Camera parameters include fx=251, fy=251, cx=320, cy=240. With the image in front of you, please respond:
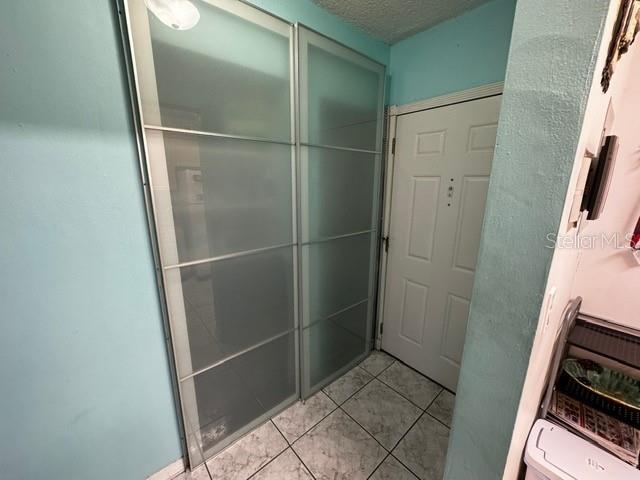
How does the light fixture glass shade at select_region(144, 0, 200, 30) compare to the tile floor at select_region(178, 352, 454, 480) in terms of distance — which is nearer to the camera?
the light fixture glass shade at select_region(144, 0, 200, 30)

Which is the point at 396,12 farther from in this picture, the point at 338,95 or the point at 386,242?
the point at 386,242

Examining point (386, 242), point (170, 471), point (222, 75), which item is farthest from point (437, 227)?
point (170, 471)

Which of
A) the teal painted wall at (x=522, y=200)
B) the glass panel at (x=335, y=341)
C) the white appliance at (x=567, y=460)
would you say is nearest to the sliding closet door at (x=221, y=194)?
the glass panel at (x=335, y=341)

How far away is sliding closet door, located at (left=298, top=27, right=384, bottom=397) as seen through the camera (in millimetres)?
1542

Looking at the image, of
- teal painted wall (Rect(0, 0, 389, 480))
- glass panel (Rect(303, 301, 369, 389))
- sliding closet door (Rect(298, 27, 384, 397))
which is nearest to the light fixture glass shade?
teal painted wall (Rect(0, 0, 389, 480))

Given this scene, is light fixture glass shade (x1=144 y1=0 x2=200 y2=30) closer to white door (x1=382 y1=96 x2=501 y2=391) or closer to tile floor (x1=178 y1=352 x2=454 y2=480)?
white door (x1=382 y1=96 x2=501 y2=391)

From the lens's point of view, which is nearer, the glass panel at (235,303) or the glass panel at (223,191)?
the glass panel at (223,191)

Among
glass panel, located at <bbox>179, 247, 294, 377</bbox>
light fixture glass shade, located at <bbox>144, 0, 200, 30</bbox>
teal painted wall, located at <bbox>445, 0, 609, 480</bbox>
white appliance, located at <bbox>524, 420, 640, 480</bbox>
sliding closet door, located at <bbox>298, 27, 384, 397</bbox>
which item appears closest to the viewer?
teal painted wall, located at <bbox>445, 0, 609, 480</bbox>

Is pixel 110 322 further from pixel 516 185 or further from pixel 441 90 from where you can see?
pixel 441 90

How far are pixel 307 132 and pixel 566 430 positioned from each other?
1818mm

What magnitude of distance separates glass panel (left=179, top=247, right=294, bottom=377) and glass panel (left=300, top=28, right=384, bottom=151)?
0.81 metres

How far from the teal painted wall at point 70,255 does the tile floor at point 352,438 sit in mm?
661

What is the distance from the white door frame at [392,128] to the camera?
1562 millimetres

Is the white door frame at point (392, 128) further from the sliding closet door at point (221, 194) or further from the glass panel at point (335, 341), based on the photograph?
the sliding closet door at point (221, 194)
